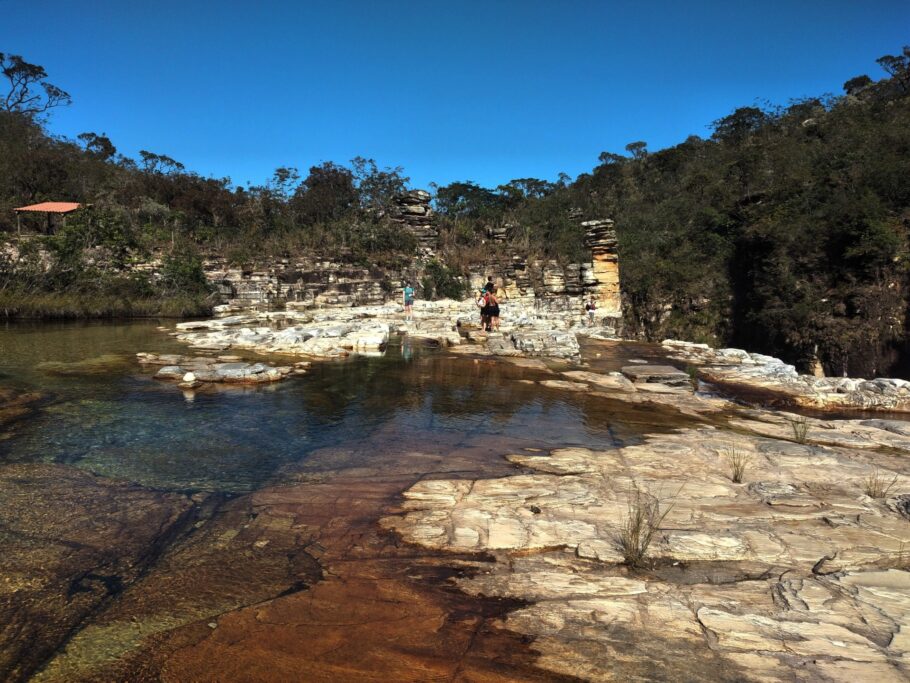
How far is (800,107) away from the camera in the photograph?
30.4m

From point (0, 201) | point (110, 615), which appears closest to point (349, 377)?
point (110, 615)

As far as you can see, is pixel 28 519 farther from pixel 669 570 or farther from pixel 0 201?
pixel 0 201

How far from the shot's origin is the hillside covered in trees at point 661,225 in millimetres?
13797

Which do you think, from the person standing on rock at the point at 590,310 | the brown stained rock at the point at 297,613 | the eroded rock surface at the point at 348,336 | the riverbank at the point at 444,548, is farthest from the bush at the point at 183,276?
the brown stained rock at the point at 297,613

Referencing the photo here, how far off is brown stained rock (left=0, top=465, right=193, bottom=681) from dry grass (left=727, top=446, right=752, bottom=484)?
399 cm

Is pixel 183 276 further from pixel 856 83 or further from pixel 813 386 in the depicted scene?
pixel 856 83

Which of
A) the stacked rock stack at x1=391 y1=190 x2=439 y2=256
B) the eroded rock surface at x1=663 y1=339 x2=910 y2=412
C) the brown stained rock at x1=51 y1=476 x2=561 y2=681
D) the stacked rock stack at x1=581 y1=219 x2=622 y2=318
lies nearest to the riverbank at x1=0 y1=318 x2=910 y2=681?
the brown stained rock at x1=51 y1=476 x2=561 y2=681

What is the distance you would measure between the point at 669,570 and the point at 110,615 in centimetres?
266

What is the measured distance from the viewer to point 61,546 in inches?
108

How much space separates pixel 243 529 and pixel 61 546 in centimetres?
92

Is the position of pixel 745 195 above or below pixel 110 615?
above

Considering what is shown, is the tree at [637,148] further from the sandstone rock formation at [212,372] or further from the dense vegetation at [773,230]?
the sandstone rock formation at [212,372]

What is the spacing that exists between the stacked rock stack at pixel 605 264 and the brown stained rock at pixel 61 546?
20263 millimetres

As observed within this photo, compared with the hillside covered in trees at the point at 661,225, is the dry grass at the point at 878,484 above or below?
below
